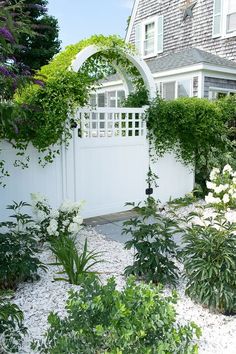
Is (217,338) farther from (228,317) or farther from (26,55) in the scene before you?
(26,55)

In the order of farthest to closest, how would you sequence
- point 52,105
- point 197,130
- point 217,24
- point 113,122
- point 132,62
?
1. point 217,24
2. point 197,130
3. point 132,62
4. point 113,122
5. point 52,105

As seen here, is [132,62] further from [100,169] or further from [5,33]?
[5,33]

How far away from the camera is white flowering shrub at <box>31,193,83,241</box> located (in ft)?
13.3

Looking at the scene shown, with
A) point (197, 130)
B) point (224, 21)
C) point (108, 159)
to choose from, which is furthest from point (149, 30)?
point (108, 159)

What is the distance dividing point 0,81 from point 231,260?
2.05 meters

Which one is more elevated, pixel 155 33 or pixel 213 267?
pixel 155 33

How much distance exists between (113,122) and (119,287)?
325 cm

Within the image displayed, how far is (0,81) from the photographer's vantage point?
1967 mm

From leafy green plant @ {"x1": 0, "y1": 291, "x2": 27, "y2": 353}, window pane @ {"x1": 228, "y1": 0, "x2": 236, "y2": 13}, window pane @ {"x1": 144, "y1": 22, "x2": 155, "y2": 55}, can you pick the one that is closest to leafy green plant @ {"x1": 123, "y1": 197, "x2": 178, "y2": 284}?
leafy green plant @ {"x1": 0, "y1": 291, "x2": 27, "y2": 353}

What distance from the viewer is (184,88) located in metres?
10.3

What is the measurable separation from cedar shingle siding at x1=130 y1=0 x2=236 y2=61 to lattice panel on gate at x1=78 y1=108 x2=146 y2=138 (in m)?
6.15

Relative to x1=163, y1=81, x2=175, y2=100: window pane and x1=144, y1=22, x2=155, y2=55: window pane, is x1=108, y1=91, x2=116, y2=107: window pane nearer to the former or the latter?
x1=163, y1=81, x2=175, y2=100: window pane

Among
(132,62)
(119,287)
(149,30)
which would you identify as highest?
(149,30)

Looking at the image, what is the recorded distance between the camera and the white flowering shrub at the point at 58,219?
4047 mm
